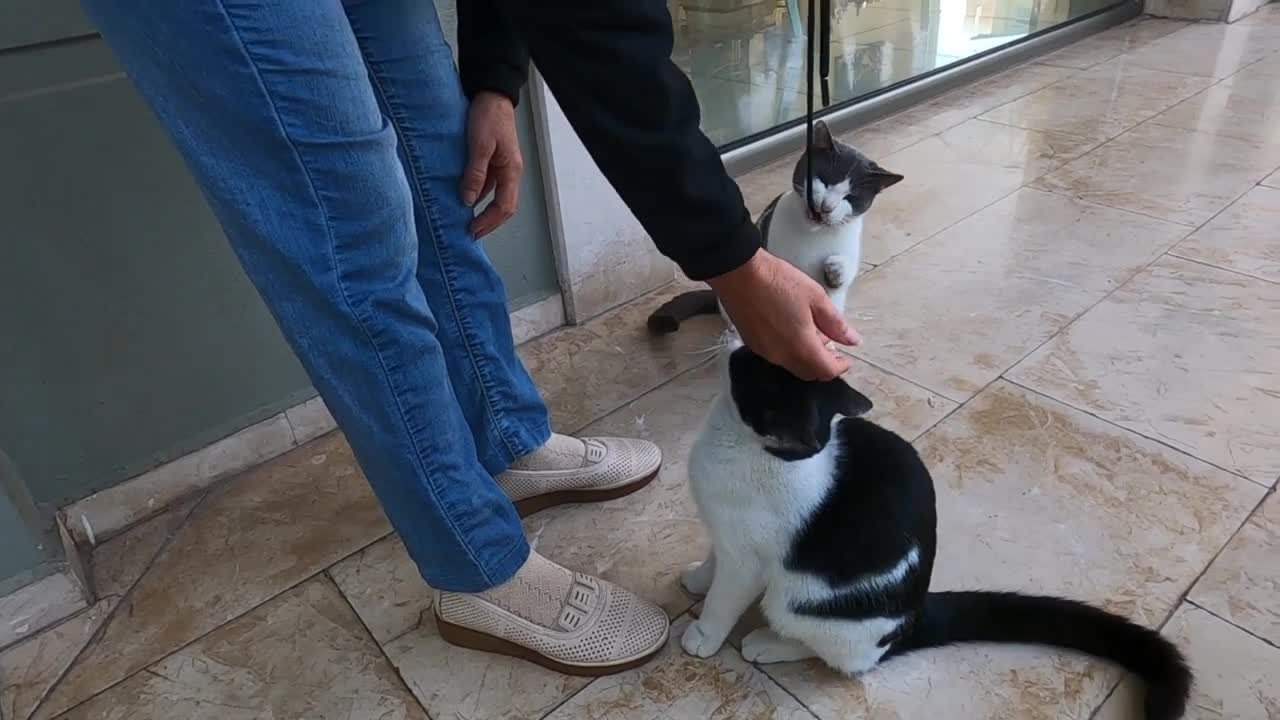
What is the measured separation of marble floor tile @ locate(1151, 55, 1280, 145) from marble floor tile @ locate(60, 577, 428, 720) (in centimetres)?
278

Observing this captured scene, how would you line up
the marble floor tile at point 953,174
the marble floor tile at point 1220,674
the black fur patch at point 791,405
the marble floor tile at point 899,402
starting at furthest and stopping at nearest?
the marble floor tile at point 953,174 < the marble floor tile at point 899,402 < the marble floor tile at point 1220,674 < the black fur patch at point 791,405

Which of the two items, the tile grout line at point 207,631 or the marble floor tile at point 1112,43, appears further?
the marble floor tile at point 1112,43

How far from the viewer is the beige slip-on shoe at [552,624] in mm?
1043

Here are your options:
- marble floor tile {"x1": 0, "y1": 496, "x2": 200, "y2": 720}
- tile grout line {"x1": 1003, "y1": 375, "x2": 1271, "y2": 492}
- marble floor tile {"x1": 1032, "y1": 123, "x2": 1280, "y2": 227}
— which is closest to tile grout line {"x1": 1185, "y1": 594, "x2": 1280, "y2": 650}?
tile grout line {"x1": 1003, "y1": 375, "x2": 1271, "y2": 492}

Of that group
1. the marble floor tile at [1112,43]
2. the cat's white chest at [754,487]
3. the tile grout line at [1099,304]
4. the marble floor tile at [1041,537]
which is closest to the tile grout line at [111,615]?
the cat's white chest at [754,487]

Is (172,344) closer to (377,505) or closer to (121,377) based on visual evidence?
(121,377)

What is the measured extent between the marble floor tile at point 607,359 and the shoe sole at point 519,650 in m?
0.49

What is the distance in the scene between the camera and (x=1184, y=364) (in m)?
1.53

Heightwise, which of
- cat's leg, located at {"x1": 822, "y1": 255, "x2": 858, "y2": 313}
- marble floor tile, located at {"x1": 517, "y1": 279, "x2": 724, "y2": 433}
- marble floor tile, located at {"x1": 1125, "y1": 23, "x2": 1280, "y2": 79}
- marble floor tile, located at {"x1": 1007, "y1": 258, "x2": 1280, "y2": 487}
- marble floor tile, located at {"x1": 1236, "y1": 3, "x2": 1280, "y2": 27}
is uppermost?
cat's leg, located at {"x1": 822, "y1": 255, "x2": 858, "y2": 313}

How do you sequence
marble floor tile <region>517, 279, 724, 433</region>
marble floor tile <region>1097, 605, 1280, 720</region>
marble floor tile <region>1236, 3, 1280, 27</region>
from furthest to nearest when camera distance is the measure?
marble floor tile <region>1236, 3, 1280, 27</region>
marble floor tile <region>517, 279, 724, 433</region>
marble floor tile <region>1097, 605, 1280, 720</region>

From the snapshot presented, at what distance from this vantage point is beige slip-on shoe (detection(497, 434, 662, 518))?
1277 millimetres

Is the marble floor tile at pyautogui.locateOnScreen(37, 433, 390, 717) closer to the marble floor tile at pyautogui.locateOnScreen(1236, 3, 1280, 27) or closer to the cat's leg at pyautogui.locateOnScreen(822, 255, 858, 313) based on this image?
the cat's leg at pyautogui.locateOnScreen(822, 255, 858, 313)

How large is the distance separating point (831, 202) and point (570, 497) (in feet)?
2.27

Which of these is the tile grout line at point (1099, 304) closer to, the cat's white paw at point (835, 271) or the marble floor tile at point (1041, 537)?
the marble floor tile at point (1041, 537)
